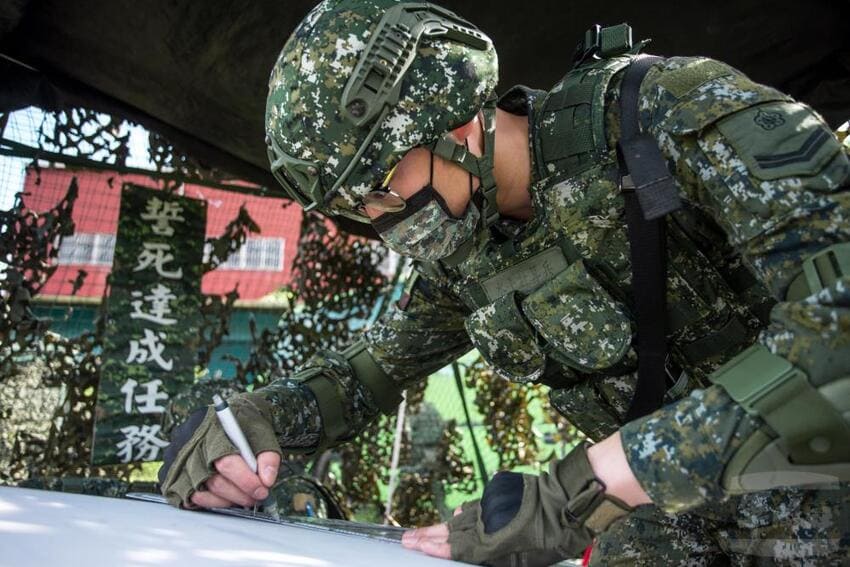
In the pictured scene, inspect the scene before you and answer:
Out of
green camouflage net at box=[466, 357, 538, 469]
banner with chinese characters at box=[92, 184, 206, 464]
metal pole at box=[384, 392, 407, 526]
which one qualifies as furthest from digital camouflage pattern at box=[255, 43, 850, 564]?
green camouflage net at box=[466, 357, 538, 469]

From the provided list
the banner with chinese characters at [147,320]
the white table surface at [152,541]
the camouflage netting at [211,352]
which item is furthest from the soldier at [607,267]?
the banner with chinese characters at [147,320]

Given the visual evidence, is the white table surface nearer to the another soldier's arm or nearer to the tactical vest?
the another soldier's arm

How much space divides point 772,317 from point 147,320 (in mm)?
2838

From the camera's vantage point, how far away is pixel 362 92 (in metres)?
1.70

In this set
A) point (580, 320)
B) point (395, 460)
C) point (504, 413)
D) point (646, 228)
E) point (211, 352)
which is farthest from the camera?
point (504, 413)

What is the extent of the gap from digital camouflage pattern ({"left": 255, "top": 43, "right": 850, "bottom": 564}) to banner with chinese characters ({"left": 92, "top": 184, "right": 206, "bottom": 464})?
1.61 meters

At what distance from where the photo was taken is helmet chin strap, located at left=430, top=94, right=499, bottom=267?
1776 millimetres

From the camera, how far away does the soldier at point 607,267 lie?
1271 mm

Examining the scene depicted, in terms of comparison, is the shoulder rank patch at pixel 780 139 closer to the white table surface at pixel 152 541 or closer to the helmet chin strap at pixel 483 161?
the helmet chin strap at pixel 483 161

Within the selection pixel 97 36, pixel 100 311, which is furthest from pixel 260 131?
pixel 100 311

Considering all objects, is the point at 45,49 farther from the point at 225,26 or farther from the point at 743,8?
the point at 743,8

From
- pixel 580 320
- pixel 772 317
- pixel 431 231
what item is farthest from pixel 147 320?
pixel 772 317

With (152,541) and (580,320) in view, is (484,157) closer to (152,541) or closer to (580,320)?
(580,320)

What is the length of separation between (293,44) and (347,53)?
0.53 ft
